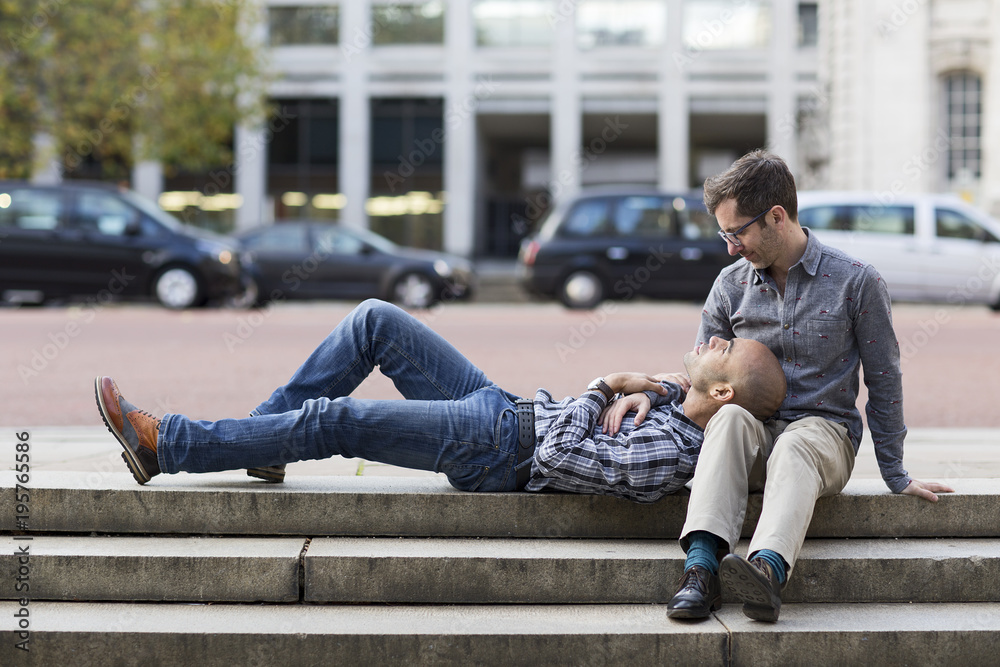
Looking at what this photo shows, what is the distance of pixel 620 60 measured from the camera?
31.0 m

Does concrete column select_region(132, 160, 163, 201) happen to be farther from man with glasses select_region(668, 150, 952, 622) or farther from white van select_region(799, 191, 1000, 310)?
man with glasses select_region(668, 150, 952, 622)

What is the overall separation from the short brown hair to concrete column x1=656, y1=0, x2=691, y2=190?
93.1 ft

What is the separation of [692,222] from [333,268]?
19.4 feet

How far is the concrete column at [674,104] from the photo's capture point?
3094 centimetres

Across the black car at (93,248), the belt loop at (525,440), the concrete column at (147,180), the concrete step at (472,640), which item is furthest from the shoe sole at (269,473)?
the concrete column at (147,180)

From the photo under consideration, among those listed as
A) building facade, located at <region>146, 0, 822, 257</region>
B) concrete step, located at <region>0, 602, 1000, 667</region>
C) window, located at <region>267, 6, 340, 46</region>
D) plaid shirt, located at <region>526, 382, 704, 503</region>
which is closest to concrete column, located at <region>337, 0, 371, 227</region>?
building facade, located at <region>146, 0, 822, 257</region>

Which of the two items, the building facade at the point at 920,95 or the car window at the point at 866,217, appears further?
the building facade at the point at 920,95

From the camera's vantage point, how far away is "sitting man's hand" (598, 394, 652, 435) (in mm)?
3352

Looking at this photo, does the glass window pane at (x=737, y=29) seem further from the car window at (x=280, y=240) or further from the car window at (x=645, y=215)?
the car window at (x=280, y=240)

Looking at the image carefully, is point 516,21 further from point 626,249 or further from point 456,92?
point 626,249

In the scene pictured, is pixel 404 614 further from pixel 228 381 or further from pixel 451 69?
pixel 451 69

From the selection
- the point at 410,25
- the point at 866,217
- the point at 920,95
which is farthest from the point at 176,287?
the point at 410,25

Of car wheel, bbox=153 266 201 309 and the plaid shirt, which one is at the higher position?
car wheel, bbox=153 266 201 309

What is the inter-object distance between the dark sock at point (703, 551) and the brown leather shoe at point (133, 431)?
1.74 metres
